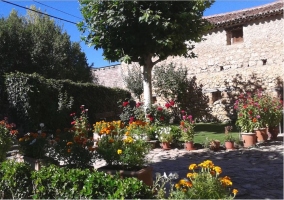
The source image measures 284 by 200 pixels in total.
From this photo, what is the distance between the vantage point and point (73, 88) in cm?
1237

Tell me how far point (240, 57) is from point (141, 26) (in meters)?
7.94

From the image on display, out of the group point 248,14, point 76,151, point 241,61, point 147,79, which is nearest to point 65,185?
point 76,151

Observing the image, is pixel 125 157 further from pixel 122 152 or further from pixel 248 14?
pixel 248 14

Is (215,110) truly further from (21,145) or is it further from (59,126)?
(21,145)

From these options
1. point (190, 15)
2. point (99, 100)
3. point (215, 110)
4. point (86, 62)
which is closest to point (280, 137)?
point (190, 15)

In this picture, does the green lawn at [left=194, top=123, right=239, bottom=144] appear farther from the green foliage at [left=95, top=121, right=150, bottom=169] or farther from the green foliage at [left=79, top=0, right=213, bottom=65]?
the green foliage at [left=95, top=121, right=150, bottom=169]

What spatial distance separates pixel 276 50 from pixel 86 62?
36.4 feet

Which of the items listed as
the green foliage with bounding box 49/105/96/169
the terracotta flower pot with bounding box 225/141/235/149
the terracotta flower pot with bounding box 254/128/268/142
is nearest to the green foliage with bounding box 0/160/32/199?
the green foliage with bounding box 49/105/96/169

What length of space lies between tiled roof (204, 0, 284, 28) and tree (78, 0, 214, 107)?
5937 millimetres

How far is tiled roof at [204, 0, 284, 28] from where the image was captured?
13.9 metres

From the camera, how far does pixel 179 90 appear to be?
49.8 ft

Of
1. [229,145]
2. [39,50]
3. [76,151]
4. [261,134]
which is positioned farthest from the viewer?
[39,50]

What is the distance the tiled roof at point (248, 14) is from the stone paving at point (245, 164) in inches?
291

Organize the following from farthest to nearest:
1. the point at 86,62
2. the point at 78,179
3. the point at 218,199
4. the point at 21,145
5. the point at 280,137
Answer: the point at 86,62 → the point at 280,137 → the point at 21,145 → the point at 78,179 → the point at 218,199
